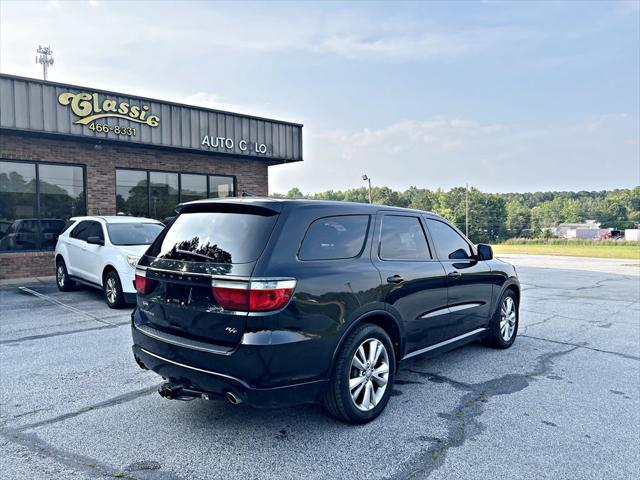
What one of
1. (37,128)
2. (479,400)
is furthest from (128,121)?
(479,400)

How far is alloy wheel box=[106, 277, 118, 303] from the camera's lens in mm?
8164

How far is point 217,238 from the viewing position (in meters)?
3.41

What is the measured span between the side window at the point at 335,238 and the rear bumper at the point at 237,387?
921mm

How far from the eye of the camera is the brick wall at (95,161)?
39.6ft

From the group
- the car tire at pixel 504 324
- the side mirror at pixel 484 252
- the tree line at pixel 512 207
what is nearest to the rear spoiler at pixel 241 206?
the side mirror at pixel 484 252

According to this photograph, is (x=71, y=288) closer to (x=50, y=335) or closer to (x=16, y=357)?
(x=50, y=335)

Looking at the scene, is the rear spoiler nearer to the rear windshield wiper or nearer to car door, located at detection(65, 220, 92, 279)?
the rear windshield wiper

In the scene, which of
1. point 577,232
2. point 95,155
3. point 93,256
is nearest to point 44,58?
point 95,155

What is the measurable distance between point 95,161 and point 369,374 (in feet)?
40.6

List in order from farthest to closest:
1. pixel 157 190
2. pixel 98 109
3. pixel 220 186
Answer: pixel 220 186, pixel 157 190, pixel 98 109

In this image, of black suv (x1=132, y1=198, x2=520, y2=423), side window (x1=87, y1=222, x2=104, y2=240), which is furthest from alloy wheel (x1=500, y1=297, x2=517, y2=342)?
side window (x1=87, y1=222, x2=104, y2=240)

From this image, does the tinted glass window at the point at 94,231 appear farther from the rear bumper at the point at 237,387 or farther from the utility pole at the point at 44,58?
the utility pole at the point at 44,58

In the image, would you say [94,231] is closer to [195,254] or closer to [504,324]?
[195,254]

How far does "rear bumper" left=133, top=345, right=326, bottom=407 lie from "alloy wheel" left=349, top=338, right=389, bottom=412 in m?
0.35
